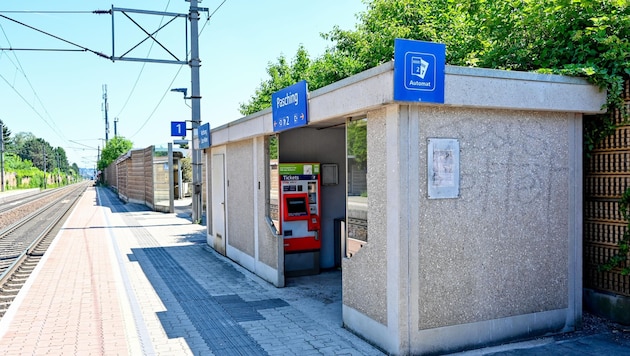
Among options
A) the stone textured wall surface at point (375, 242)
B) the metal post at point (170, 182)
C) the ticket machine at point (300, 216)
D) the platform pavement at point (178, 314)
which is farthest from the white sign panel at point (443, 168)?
the metal post at point (170, 182)

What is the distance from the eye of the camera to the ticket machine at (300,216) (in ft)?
29.9

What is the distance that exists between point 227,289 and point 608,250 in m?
5.69

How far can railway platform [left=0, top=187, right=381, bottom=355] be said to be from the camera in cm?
574

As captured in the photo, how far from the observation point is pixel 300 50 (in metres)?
22.2

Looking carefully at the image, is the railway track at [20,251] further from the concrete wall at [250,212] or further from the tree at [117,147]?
the tree at [117,147]

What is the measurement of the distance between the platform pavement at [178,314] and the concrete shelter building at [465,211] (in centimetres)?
40

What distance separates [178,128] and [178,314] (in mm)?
12898

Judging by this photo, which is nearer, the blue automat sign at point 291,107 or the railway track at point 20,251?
the blue automat sign at point 291,107

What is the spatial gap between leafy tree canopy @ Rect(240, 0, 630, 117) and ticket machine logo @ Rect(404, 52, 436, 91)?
192cm

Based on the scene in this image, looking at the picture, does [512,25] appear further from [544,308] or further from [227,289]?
[227,289]

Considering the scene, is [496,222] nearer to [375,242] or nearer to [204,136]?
[375,242]

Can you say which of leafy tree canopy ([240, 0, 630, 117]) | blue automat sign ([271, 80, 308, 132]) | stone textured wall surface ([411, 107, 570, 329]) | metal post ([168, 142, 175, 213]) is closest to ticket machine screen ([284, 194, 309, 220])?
blue automat sign ([271, 80, 308, 132])

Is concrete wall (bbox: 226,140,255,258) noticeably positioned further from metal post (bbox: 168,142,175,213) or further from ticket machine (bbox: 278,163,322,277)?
metal post (bbox: 168,142,175,213)

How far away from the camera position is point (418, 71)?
4.96 meters
